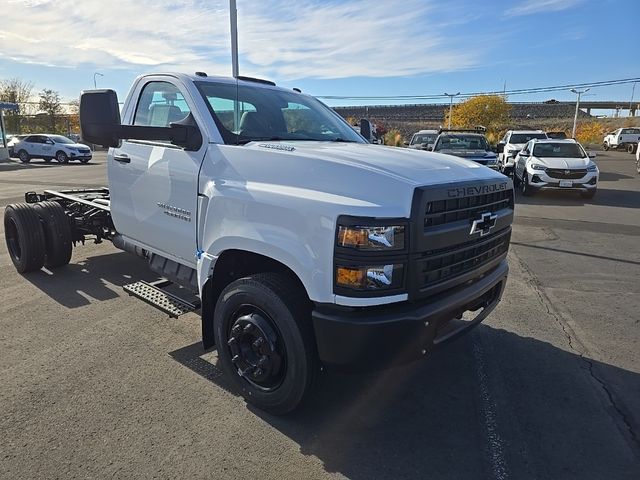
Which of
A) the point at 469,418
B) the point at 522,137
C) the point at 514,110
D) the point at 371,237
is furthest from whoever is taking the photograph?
the point at 514,110

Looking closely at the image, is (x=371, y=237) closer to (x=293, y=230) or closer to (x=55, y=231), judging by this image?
(x=293, y=230)

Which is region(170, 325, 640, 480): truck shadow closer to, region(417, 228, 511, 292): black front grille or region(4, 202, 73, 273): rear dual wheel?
region(417, 228, 511, 292): black front grille

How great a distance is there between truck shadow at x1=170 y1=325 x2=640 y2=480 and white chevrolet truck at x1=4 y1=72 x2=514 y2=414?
1.36 feet

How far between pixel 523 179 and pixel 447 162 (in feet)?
41.3

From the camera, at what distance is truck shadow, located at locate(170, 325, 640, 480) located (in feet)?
8.53

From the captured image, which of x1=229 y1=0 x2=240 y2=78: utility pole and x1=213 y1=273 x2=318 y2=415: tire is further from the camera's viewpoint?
x1=229 y1=0 x2=240 y2=78: utility pole

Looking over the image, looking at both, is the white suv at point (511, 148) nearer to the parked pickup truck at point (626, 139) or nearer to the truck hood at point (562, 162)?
the truck hood at point (562, 162)

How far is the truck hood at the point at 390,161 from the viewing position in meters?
2.68

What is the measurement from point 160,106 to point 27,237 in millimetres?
2931

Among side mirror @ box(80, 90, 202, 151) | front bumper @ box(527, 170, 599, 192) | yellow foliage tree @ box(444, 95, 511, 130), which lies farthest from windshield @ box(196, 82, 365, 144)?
yellow foliage tree @ box(444, 95, 511, 130)

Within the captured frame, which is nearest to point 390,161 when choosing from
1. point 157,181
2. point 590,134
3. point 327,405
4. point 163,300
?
point 327,405

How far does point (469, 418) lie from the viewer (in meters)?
3.02

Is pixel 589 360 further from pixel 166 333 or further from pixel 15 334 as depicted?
pixel 15 334

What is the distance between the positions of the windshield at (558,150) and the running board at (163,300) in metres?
13.4
